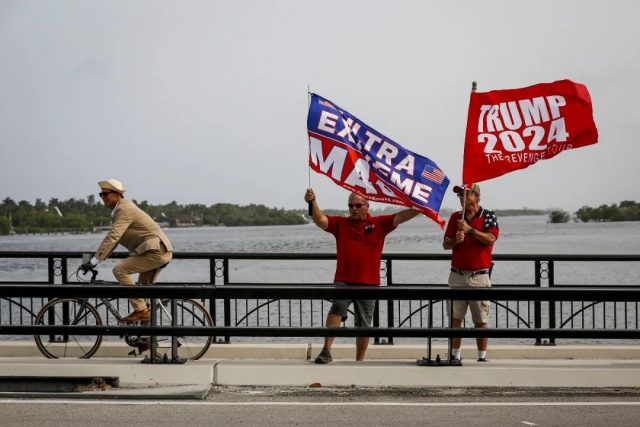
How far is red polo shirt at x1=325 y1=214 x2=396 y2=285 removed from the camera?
9.32 m

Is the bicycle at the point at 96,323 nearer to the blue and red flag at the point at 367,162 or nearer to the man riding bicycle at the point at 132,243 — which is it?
the man riding bicycle at the point at 132,243

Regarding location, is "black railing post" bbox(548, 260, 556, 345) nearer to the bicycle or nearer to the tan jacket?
the bicycle

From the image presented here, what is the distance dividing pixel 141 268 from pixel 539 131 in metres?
4.70

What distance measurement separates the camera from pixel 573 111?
352 inches

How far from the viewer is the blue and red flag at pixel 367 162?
8898 mm

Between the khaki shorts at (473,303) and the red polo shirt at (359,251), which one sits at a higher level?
the red polo shirt at (359,251)

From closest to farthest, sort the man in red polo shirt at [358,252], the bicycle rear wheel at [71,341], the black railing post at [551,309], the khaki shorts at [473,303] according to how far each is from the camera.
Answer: the man in red polo shirt at [358,252]
the khaki shorts at [473,303]
the bicycle rear wheel at [71,341]
the black railing post at [551,309]

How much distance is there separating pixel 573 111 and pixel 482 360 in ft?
9.14

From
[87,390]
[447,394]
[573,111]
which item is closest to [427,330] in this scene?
[447,394]

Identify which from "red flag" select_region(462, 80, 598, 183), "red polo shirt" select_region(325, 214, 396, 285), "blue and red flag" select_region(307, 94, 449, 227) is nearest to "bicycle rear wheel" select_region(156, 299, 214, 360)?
"red polo shirt" select_region(325, 214, 396, 285)

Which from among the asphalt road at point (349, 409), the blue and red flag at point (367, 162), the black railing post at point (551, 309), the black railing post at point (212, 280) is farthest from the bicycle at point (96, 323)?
the black railing post at point (551, 309)

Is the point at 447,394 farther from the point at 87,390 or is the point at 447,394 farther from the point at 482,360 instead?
the point at 87,390

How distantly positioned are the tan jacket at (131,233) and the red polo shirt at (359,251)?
218cm

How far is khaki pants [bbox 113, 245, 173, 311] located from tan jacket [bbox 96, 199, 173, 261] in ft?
0.30
